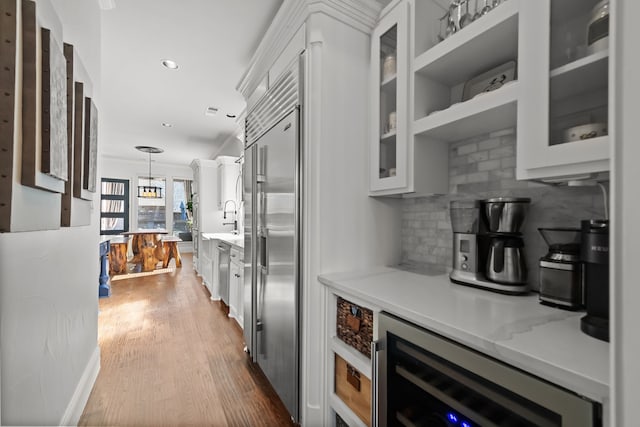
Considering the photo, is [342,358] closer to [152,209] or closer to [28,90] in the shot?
[28,90]

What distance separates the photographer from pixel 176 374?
210 cm

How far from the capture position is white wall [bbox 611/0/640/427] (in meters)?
0.47

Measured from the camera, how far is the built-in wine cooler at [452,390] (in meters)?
0.66

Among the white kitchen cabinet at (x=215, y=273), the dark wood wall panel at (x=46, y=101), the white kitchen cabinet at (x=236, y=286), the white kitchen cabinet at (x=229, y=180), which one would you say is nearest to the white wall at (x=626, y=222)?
the dark wood wall panel at (x=46, y=101)

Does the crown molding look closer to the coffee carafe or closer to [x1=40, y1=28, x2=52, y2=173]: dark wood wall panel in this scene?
[x1=40, y1=28, x2=52, y2=173]: dark wood wall panel

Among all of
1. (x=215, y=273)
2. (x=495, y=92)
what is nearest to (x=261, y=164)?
(x=495, y=92)

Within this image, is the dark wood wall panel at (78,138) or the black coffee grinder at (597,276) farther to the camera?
the dark wood wall panel at (78,138)

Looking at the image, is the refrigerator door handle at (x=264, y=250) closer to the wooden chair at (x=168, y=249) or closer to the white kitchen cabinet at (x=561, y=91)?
the white kitchen cabinet at (x=561, y=91)

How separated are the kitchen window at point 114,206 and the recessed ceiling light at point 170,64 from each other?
6763mm

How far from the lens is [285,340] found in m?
1.71

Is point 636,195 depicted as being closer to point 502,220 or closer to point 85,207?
point 502,220

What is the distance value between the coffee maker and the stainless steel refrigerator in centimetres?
113

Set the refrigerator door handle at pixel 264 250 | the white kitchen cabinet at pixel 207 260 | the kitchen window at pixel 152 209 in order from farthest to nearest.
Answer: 1. the kitchen window at pixel 152 209
2. the white kitchen cabinet at pixel 207 260
3. the refrigerator door handle at pixel 264 250

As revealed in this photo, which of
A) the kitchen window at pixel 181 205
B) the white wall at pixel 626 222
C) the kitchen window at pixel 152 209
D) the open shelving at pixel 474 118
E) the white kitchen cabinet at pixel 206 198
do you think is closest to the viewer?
the white wall at pixel 626 222
